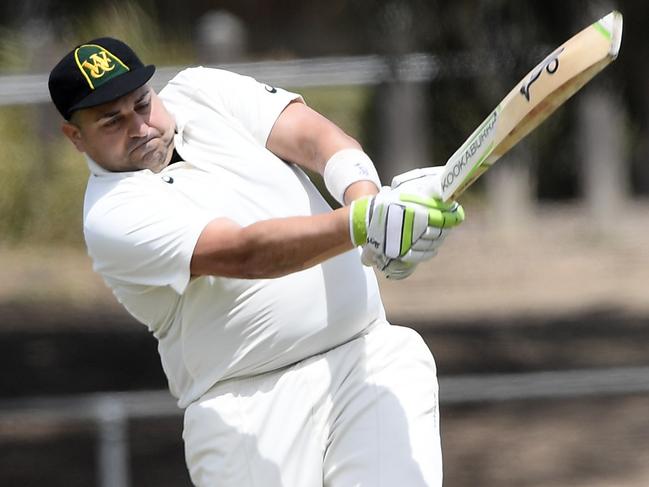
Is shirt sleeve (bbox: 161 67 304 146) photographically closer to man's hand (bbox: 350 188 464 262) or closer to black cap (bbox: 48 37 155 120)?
black cap (bbox: 48 37 155 120)

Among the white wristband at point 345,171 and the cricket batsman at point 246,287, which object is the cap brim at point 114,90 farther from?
the white wristband at point 345,171

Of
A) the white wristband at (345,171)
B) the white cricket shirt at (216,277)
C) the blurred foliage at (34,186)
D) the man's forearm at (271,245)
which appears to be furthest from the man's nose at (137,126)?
the blurred foliage at (34,186)

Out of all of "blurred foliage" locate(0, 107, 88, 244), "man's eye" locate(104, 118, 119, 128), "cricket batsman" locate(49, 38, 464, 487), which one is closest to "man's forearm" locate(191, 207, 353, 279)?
"cricket batsman" locate(49, 38, 464, 487)

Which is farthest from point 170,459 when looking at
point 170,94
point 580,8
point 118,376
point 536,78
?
point 536,78

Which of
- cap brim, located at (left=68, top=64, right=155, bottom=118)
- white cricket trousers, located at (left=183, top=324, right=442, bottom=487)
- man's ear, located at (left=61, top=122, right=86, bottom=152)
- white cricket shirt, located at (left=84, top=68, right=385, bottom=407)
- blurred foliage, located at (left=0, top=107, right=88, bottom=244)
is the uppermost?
cap brim, located at (left=68, top=64, right=155, bottom=118)

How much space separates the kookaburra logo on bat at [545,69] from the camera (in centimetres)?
304

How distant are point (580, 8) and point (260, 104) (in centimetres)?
371

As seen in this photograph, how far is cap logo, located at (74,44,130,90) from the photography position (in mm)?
3660

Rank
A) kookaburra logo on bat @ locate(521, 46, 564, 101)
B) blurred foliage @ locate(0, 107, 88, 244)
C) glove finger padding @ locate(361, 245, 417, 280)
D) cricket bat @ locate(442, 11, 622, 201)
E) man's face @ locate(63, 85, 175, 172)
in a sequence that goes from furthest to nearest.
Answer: blurred foliage @ locate(0, 107, 88, 244)
man's face @ locate(63, 85, 175, 172)
glove finger padding @ locate(361, 245, 417, 280)
kookaburra logo on bat @ locate(521, 46, 564, 101)
cricket bat @ locate(442, 11, 622, 201)

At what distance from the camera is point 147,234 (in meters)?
3.59

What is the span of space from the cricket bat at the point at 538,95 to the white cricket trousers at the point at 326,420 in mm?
747

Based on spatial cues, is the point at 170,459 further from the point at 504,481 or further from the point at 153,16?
the point at 153,16

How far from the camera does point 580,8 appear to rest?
7148 mm

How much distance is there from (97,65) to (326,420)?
1184 millimetres
